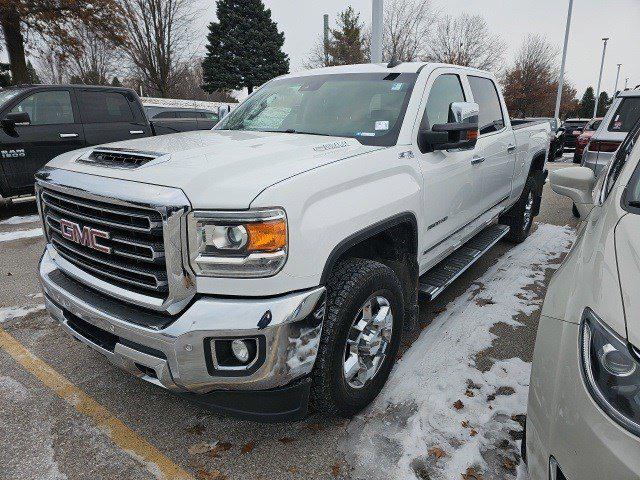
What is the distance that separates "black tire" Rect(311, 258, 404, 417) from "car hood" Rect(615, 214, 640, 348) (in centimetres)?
110

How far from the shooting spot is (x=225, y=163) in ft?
6.99

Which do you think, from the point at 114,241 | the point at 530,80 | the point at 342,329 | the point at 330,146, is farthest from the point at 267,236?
the point at 530,80

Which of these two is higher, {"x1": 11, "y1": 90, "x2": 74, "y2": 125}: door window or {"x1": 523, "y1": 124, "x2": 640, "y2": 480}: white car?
{"x1": 11, "y1": 90, "x2": 74, "y2": 125}: door window

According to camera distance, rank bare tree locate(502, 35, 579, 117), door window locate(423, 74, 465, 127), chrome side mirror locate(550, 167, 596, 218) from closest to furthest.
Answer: chrome side mirror locate(550, 167, 596, 218)
door window locate(423, 74, 465, 127)
bare tree locate(502, 35, 579, 117)

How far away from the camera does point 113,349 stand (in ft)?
6.84

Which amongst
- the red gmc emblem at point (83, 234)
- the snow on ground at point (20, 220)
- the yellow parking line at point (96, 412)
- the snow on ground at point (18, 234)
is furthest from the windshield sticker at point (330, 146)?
the snow on ground at point (20, 220)

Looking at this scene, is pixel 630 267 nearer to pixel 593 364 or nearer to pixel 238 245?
pixel 593 364

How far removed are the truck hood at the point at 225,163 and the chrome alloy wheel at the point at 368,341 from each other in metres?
0.83

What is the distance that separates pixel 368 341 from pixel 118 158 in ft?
5.35

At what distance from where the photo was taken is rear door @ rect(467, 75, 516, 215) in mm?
3957

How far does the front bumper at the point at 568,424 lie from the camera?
1180 mm

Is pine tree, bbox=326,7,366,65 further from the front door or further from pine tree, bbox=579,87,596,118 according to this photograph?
pine tree, bbox=579,87,596,118

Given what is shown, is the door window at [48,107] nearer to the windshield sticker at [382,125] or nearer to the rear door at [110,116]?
the rear door at [110,116]

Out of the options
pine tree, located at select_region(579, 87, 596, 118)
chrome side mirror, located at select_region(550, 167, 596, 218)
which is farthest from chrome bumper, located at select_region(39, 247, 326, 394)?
pine tree, located at select_region(579, 87, 596, 118)
